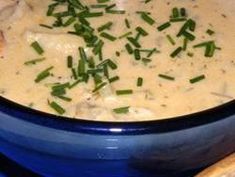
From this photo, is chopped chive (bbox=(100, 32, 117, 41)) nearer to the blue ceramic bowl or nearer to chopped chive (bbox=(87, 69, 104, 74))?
chopped chive (bbox=(87, 69, 104, 74))

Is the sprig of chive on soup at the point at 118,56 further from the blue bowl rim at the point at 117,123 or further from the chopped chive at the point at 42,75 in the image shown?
the blue bowl rim at the point at 117,123

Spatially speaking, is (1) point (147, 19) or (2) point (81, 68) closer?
(2) point (81, 68)

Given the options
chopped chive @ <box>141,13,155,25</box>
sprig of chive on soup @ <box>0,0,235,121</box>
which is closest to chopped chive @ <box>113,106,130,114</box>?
sprig of chive on soup @ <box>0,0,235,121</box>

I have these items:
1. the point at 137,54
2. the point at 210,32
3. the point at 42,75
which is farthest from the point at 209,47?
the point at 42,75

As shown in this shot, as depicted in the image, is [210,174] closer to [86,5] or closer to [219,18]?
[219,18]

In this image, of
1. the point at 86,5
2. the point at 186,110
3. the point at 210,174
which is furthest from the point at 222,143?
the point at 86,5

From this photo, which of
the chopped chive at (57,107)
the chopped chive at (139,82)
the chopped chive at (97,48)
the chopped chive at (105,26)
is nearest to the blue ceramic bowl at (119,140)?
the chopped chive at (57,107)

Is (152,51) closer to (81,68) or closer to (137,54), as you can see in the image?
(137,54)
